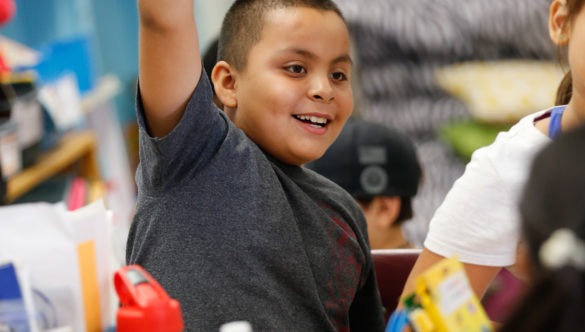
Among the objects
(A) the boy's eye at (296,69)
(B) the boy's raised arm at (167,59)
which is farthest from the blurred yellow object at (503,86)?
(B) the boy's raised arm at (167,59)

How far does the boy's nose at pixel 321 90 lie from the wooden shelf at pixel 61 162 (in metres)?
1.25

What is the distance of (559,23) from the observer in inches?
40.6

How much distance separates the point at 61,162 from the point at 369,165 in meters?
1.30

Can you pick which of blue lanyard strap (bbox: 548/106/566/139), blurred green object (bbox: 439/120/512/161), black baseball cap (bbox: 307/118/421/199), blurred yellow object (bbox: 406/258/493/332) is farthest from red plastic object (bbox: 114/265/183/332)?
blurred green object (bbox: 439/120/512/161)

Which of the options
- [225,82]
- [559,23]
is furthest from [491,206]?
[225,82]

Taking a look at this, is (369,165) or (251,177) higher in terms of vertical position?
(251,177)

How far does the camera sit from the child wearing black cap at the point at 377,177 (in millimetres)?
1818

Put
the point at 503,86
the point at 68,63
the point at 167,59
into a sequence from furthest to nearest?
1. the point at 503,86
2. the point at 68,63
3. the point at 167,59

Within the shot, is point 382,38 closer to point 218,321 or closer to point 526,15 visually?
point 526,15

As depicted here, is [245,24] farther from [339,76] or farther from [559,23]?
[559,23]

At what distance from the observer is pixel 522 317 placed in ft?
1.42

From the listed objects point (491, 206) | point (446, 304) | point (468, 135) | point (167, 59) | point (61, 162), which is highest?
point (167, 59)

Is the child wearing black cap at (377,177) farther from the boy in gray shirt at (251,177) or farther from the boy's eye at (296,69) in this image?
the boy's eye at (296,69)

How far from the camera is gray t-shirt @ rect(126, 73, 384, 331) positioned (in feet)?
3.07
